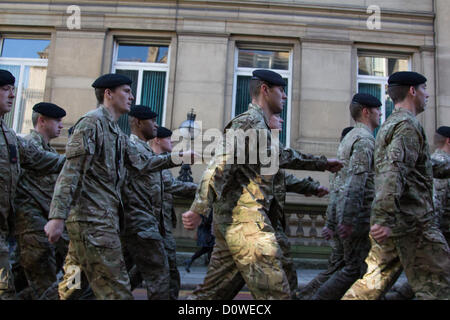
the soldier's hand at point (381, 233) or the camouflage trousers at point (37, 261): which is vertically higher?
the soldier's hand at point (381, 233)

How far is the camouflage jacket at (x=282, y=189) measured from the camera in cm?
465

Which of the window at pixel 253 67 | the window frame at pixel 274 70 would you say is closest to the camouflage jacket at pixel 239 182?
the window frame at pixel 274 70

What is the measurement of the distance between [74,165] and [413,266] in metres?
2.99

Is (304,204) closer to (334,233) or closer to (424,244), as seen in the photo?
(334,233)

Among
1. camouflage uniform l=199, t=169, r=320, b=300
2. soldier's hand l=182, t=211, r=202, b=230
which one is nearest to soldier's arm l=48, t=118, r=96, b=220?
soldier's hand l=182, t=211, r=202, b=230

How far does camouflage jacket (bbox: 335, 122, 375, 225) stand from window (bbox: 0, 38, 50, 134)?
9.73 meters

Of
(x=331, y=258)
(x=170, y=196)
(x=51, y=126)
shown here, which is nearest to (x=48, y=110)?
(x=51, y=126)

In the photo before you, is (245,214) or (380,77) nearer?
(245,214)

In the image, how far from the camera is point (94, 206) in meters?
4.02

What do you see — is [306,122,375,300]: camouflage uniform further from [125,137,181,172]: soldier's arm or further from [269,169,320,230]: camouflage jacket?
[125,137,181,172]: soldier's arm

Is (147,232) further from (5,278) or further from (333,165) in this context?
(333,165)

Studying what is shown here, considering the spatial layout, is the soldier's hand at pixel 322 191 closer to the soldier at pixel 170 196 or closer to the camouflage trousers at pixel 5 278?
the soldier at pixel 170 196

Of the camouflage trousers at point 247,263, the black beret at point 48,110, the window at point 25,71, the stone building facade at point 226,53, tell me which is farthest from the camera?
the window at point 25,71

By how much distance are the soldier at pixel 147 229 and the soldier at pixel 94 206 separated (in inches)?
31.5
